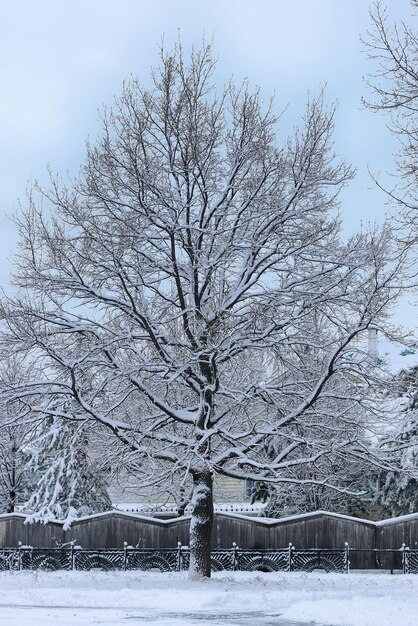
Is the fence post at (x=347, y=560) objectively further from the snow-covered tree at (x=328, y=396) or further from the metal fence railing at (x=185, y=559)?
the snow-covered tree at (x=328, y=396)

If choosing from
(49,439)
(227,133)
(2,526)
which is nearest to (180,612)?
(227,133)

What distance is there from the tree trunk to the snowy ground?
2.02ft

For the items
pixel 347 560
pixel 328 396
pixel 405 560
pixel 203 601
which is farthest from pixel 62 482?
pixel 203 601

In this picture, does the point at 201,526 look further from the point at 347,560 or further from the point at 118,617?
the point at 118,617

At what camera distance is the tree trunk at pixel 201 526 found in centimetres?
2291

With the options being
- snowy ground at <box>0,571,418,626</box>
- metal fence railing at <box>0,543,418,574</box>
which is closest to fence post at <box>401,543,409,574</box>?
metal fence railing at <box>0,543,418,574</box>

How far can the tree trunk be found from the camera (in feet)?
75.2

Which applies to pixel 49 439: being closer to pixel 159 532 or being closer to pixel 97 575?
pixel 159 532

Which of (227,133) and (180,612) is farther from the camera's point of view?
(227,133)

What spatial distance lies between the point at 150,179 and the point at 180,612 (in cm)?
1054

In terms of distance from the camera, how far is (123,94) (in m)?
23.4

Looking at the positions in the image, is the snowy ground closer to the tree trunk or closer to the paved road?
the paved road

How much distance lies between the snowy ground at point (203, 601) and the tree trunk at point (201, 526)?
0.62m

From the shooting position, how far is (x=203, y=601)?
17.3 metres
